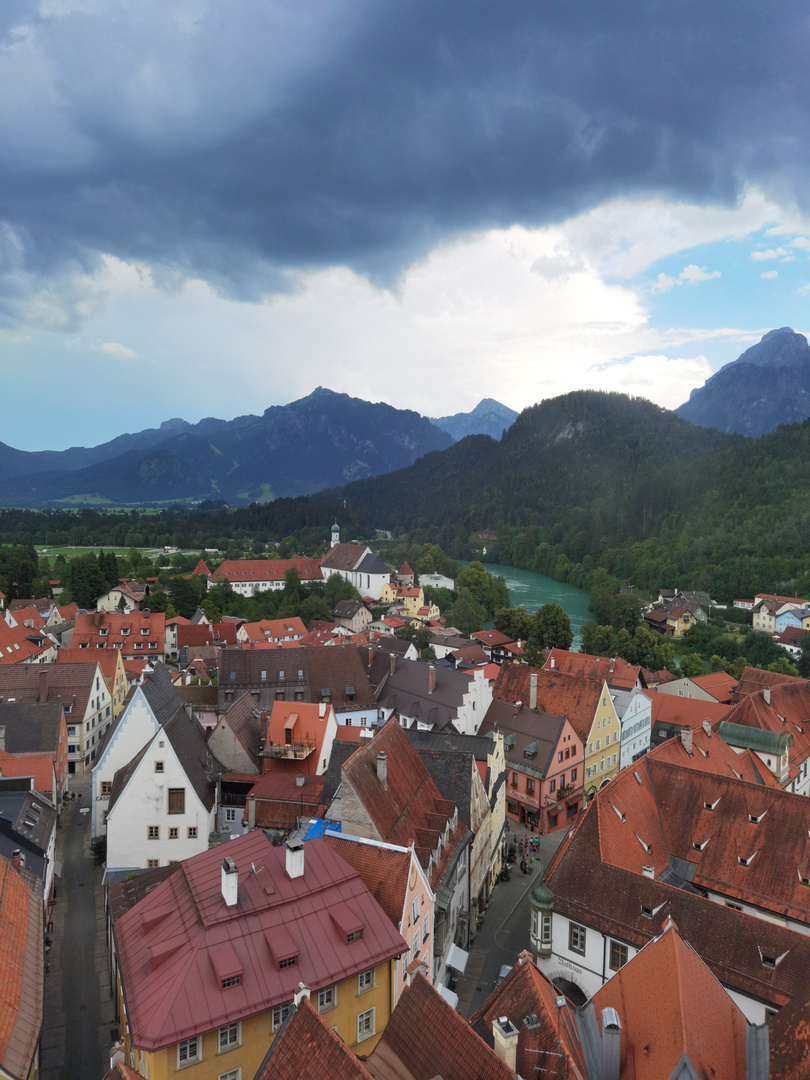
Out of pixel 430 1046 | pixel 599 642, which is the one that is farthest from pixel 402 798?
pixel 599 642

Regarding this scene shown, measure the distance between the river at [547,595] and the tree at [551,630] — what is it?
1064cm

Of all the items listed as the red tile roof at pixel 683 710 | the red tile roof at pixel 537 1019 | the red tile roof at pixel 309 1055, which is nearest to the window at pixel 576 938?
the red tile roof at pixel 537 1019

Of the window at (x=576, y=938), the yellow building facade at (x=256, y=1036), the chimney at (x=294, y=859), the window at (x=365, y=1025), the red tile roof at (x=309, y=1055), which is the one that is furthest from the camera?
the window at (x=576, y=938)

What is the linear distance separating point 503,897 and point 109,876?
16.9 meters

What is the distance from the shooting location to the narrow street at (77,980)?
19.3m

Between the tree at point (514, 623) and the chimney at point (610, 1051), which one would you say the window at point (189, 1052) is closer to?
the chimney at point (610, 1051)

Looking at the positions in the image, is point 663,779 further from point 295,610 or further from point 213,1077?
point 295,610

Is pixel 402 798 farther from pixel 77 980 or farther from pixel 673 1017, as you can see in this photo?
pixel 77 980

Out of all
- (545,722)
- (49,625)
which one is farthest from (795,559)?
(49,625)

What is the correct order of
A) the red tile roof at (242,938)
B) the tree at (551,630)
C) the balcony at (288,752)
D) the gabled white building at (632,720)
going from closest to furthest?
1. the red tile roof at (242,938)
2. the balcony at (288,752)
3. the gabled white building at (632,720)
4. the tree at (551,630)

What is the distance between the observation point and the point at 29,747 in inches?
1460

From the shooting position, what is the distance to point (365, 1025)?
1836 centimetres

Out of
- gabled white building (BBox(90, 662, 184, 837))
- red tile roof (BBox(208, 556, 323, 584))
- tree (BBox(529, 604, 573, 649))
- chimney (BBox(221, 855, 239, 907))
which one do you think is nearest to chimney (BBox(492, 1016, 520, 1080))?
chimney (BBox(221, 855, 239, 907))

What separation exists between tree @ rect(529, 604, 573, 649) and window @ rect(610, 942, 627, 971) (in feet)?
199
